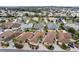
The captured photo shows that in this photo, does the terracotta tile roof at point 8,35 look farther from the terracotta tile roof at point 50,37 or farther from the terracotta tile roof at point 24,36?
the terracotta tile roof at point 50,37

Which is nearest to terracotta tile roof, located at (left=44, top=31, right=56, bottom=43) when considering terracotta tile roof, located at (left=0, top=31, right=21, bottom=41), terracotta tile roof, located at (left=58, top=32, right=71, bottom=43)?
terracotta tile roof, located at (left=58, top=32, right=71, bottom=43)

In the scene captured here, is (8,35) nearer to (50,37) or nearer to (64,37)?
(50,37)

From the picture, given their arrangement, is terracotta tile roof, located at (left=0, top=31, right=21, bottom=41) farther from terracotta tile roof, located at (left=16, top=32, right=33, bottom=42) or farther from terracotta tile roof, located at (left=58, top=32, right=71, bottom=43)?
terracotta tile roof, located at (left=58, top=32, right=71, bottom=43)

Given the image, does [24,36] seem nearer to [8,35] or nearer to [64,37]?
[8,35]

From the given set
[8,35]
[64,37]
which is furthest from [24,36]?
[64,37]

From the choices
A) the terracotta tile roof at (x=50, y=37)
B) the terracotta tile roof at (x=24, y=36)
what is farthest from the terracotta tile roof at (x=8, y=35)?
the terracotta tile roof at (x=50, y=37)

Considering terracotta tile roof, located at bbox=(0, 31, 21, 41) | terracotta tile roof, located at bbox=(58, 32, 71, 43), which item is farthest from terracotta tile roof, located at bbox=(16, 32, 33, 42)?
terracotta tile roof, located at bbox=(58, 32, 71, 43)

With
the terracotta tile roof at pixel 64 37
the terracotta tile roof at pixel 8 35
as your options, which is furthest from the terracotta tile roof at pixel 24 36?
the terracotta tile roof at pixel 64 37

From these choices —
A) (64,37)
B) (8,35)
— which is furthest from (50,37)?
(8,35)

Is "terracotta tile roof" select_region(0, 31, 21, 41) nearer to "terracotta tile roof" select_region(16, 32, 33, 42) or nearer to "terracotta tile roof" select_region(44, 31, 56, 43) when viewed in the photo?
"terracotta tile roof" select_region(16, 32, 33, 42)
